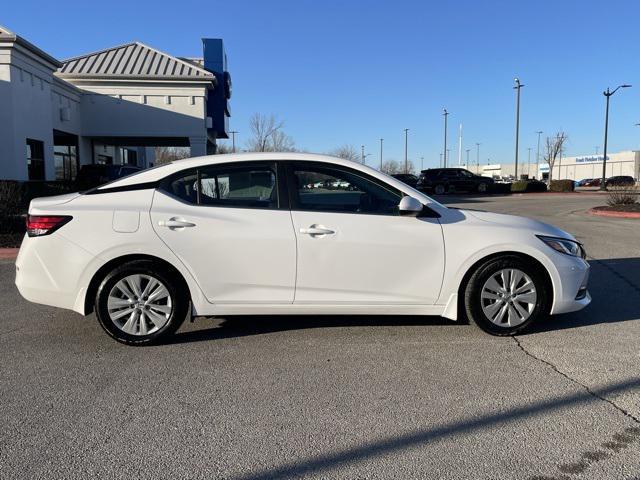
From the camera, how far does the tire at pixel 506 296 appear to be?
4852mm

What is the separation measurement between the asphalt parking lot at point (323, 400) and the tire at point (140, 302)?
0.19 metres

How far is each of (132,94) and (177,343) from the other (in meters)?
26.3

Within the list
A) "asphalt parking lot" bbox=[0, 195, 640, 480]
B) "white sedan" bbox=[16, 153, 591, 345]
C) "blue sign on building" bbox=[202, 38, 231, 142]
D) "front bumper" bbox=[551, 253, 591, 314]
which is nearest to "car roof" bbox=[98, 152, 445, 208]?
"white sedan" bbox=[16, 153, 591, 345]

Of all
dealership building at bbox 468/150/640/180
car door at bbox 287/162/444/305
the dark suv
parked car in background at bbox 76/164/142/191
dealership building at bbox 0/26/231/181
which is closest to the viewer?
car door at bbox 287/162/444/305

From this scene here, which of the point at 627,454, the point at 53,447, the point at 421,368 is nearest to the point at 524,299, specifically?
the point at 421,368

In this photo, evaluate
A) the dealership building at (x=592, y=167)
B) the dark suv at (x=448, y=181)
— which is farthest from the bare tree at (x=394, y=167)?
the dark suv at (x=448, y=181)

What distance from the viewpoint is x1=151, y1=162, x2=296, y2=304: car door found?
4.59 metres

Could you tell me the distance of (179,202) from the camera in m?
4.68

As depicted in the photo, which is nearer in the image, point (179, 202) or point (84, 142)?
point (179, 202)

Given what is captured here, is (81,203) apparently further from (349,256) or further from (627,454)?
(627,454)

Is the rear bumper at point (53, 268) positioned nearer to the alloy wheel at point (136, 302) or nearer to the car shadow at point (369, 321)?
the alloy wheel at point (136, 302)

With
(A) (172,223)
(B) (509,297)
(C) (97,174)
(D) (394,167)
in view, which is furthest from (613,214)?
(D) (394,167)

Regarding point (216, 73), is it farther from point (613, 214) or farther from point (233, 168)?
point (233, 168)

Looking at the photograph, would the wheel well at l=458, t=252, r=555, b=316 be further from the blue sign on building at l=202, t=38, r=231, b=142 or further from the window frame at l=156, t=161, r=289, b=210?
the blue sign on building at l=202, t=38, r=231, b=142
